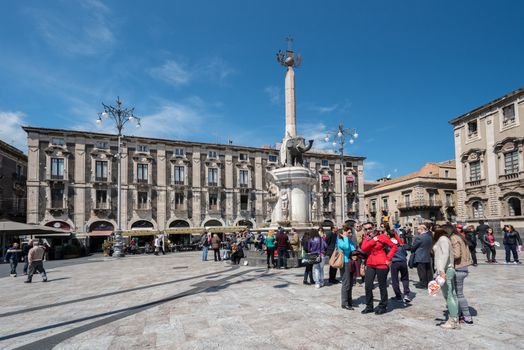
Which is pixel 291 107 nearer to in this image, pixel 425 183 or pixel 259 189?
pixel 259 189

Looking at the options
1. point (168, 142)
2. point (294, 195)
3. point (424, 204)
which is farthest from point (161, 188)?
point (424, 204)

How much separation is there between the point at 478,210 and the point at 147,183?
3589cm

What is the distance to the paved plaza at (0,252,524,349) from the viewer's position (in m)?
4.97

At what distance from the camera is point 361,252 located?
644cm

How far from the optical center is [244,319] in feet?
20.2

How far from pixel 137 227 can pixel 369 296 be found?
3722 centimetres

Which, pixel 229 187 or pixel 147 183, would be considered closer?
pixel 147 183

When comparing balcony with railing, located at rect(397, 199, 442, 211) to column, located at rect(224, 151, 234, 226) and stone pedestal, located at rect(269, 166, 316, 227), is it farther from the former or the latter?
stone pedestal, located at rect(269, 166, 316, 227)

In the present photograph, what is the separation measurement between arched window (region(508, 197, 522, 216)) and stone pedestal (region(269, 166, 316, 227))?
2405 centimetres

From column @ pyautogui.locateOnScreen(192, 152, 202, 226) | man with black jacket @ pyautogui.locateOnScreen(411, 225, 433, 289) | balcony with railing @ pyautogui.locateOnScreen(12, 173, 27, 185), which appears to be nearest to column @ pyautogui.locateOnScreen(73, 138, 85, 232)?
balcony with railing @ pyautogui.locateOnScreen(12, 173, 27, 185)

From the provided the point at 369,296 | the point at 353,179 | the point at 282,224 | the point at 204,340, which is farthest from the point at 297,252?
the point at 353,179

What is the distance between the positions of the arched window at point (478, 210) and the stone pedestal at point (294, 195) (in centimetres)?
2557

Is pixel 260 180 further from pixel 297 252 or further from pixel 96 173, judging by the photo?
pixel 297 252

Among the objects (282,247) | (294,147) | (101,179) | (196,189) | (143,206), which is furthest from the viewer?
(196,189)
